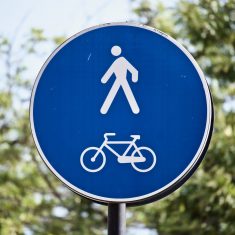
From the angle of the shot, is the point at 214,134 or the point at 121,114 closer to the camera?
the point at 121,114

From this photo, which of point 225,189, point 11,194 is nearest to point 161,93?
point 225,189

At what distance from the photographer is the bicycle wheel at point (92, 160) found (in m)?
1.71

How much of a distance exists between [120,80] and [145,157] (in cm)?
22

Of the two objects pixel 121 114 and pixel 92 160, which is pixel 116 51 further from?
pixel 92 160

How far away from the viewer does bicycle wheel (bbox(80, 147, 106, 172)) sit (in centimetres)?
171

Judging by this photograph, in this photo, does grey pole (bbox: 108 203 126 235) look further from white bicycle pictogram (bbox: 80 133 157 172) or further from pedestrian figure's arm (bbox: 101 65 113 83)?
pedestrian figure's arm (bbox: 101 65 113 83)

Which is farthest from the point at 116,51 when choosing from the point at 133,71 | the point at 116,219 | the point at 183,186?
the point at 183,186

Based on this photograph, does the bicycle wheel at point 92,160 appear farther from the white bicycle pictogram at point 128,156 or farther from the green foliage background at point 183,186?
the green foliage background at point 183,186

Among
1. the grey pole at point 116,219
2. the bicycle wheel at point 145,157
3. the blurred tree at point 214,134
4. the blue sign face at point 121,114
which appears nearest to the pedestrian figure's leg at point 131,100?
the blue sign face at point 121,114

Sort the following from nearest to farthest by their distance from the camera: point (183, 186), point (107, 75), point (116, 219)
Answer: point (116, 219) → point (107, 75) → point (183, 186)

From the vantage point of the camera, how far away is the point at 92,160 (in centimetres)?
172

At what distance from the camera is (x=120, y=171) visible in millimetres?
1711

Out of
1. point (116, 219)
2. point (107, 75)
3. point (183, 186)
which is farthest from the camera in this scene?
point (183, 186)

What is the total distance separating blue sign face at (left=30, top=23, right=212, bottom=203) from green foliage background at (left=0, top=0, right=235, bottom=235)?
3.67 metres
